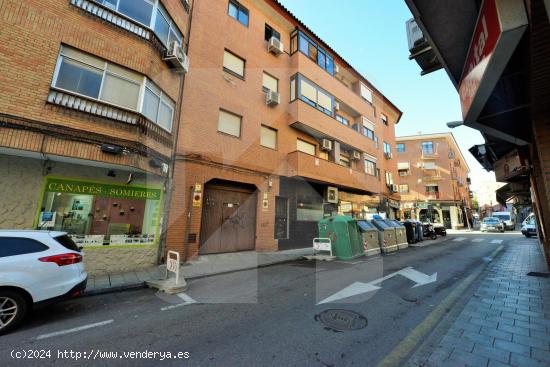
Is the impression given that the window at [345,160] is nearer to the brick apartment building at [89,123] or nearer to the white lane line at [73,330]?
the brick apartment building at [89,123]

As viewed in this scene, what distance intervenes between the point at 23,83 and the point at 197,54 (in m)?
6.53

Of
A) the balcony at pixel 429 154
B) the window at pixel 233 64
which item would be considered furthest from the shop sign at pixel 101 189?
the balcony at pixel 429 154

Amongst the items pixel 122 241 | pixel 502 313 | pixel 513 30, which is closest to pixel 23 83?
pixel 122 241

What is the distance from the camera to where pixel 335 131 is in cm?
1605

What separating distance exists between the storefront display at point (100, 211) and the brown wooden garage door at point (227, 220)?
235cm

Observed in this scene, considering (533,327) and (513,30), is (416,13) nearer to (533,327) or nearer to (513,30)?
(513,30)

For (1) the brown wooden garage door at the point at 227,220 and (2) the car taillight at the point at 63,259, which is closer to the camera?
(2) the car taillight at the point at 63,259

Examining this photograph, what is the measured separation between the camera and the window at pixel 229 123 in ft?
37.7

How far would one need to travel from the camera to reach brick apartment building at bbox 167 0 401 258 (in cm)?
1034

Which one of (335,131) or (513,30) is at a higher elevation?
(335,131)

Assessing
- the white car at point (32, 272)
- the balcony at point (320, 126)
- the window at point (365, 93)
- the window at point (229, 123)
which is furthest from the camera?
the window at point (365, 93)

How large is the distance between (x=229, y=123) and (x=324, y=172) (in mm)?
6280

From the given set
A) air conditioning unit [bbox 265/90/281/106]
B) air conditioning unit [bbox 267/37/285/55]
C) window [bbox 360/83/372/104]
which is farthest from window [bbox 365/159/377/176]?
air conditioning unit [bbox 267/37/285/55]

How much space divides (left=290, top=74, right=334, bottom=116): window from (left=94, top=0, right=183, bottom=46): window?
7089mm
